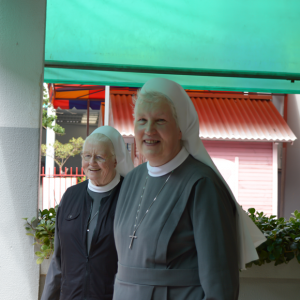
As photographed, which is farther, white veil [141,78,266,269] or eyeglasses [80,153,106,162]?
eyeglasses [80,153,106,162]

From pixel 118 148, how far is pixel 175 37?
1830 millimetres

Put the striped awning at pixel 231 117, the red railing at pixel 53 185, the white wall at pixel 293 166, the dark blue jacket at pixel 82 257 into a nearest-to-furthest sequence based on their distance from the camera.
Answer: the dark blue jacket at pixel 82 257 → the striped awning at pixel 231 117 → the white wall at pixel 293 166 → the red railing at pixel 53 185

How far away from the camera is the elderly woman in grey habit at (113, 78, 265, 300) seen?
1.50m

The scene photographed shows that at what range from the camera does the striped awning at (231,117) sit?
30.4ft

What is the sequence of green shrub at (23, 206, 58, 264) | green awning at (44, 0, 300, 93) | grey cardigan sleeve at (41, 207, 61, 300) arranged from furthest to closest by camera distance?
green awning at (44, 0, 300, 93) < green shrub at (23, 206, 58, 264) < grey cardigan sleeve at (41, 207, 61, 300)

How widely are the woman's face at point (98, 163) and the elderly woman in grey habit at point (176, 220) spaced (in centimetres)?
71

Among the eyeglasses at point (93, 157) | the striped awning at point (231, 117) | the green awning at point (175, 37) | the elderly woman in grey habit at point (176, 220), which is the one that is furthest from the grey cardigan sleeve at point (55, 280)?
the striped awning at point (231, 117)

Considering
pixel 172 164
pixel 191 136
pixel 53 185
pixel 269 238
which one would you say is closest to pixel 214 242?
pixel 172 164

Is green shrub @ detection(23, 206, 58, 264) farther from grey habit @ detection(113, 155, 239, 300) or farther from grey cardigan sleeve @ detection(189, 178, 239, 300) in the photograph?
grey cardigan sleeve @ detection(189, 178, 239, 300)

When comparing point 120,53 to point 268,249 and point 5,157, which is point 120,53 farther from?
point 268,249

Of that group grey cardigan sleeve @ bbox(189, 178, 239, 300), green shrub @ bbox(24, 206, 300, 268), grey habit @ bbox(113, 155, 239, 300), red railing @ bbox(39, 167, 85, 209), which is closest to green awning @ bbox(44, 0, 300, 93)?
green shrub @ bbox(24, 206, 300, 268)

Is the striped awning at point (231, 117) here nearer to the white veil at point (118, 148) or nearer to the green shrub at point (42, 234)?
the green shrub at point (42, 234)

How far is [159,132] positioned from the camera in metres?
1.71

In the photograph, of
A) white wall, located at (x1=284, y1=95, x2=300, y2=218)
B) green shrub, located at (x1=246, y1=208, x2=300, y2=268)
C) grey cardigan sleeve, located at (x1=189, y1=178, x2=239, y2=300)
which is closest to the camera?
grey cardigan sleeve, located at (x1=189, y1=178, x2=239, y2=300)
